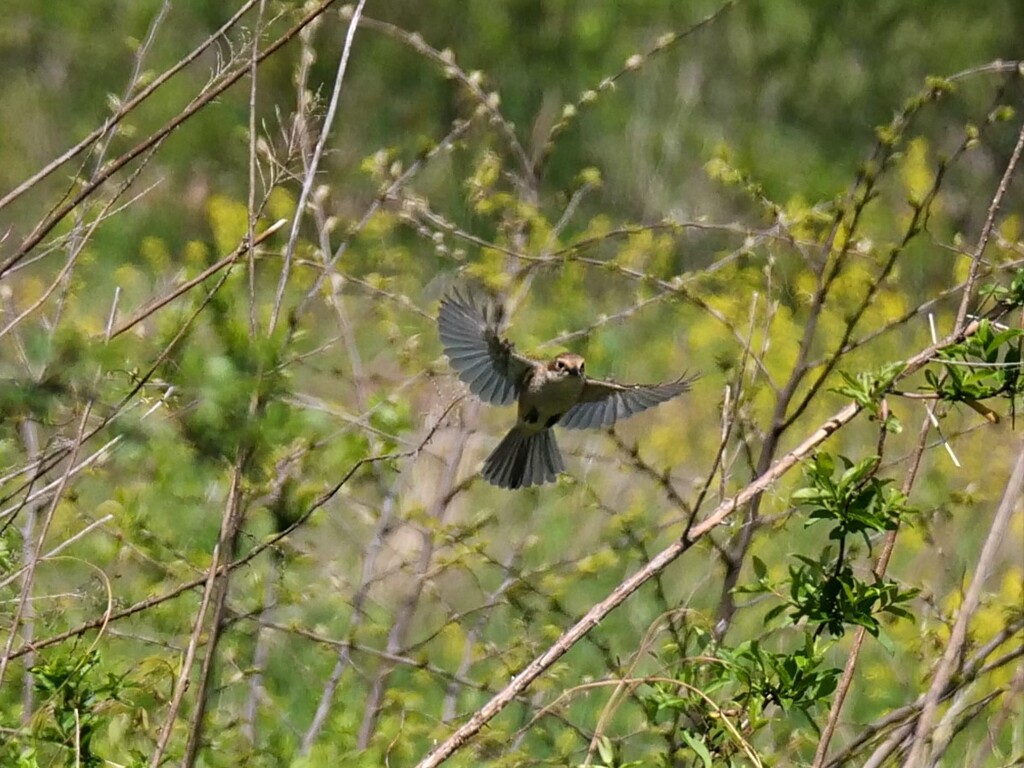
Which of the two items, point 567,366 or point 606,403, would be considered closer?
point 567,366

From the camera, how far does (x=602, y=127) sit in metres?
8.05

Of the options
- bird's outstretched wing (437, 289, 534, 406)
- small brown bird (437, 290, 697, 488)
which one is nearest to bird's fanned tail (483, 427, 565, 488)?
small brown bird (437, 290, 697, 488)

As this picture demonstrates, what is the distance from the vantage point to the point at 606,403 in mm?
3258

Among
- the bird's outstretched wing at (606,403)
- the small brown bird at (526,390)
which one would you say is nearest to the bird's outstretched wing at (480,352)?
the small brown bird at (526,390)

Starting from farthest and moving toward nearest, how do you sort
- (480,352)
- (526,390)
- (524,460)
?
1. (524,460)
2. (526,390)
3. (480,352)

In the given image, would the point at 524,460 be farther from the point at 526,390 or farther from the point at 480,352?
the point at 480,352

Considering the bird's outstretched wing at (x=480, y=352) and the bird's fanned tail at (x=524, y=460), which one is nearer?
the bird's outstretched wing at (x=480, y=352)

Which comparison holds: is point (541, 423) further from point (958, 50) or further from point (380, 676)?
point (958, 50)

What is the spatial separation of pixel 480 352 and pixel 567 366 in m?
0.18

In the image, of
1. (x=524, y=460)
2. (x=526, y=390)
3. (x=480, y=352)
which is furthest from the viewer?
(x=524, y=460)

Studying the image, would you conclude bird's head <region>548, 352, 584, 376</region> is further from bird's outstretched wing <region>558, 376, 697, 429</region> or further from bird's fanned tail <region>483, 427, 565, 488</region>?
bird's fanned tail <region>483, 427, 565, 488</region>

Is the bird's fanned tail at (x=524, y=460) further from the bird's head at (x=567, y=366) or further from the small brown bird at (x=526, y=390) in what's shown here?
the bird's head at (x=567, y=366)

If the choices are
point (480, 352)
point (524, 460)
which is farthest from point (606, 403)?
point (480, 352)

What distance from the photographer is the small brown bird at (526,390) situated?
114 inches
